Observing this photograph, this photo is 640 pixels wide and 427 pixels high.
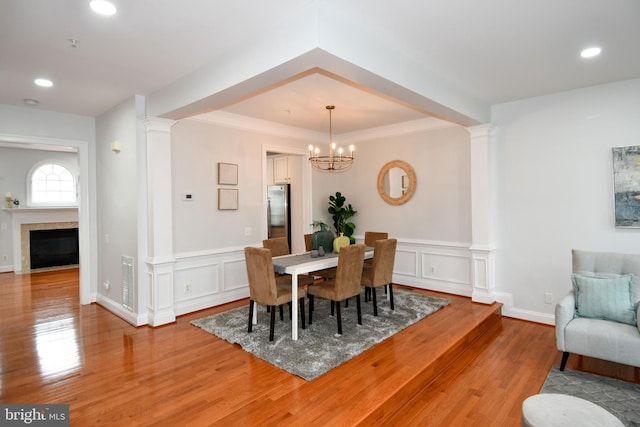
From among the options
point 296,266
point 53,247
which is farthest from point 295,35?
point 53,247

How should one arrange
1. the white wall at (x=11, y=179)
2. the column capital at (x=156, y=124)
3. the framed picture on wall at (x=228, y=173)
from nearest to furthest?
the column capital at (x=156, y=124)
the framed picture on wall at (x=228, y=173)
the white wall at (x=11, y=179)

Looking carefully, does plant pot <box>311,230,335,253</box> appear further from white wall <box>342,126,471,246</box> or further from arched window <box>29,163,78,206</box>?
arched window <box>29,163,78,206</box>

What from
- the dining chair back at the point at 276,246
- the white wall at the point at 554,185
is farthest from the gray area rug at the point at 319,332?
the white wall at the point at 554,185

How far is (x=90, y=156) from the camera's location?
16.1ft

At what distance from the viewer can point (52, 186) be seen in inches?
304

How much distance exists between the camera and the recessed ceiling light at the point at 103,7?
212 centimetres

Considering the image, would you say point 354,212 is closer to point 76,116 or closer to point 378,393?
point 378,393

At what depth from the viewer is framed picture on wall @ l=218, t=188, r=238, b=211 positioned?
15.3 feet

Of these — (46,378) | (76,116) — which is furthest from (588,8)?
(76,116)

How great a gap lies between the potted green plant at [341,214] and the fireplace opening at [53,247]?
20.0 feet

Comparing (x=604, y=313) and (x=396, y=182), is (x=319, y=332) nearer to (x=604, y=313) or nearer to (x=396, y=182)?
(x=604, y=313)

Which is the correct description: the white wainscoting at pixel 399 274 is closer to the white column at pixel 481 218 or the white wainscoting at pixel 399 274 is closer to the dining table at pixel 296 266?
the white column at pixel 481 218

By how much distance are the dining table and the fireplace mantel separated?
6445 millimetres

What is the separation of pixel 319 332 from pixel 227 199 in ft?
7.32
